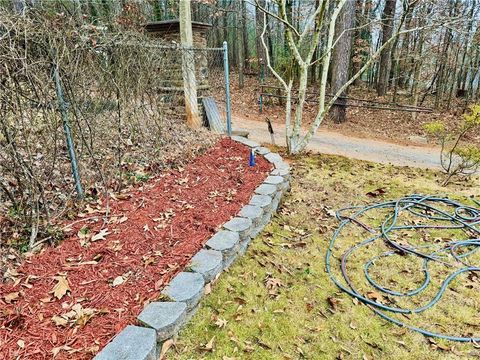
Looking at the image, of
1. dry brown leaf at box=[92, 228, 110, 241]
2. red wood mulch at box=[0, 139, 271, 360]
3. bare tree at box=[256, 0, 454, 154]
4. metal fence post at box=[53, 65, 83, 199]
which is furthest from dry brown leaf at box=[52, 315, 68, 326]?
bare tree at box=[256, 0, 454, 154]

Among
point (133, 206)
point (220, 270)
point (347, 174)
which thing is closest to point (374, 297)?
point (220, 270)

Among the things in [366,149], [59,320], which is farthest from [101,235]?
[366,149]

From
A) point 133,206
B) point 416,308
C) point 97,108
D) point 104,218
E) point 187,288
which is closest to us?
point 187,288

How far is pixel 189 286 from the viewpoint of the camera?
217cm

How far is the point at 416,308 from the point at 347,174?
2.92 metres

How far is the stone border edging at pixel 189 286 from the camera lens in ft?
5.58

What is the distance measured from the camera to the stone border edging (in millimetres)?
1700

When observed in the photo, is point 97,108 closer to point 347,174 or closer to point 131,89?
point 131,89

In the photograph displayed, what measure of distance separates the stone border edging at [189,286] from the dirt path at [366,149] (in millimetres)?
3962

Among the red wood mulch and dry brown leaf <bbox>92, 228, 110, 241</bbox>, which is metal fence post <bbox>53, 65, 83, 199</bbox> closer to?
the red wood mulch

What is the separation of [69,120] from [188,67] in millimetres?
3414

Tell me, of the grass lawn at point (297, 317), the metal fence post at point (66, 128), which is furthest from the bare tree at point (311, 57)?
the metal fence post at point (66, 128)

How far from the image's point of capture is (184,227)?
9.53ft

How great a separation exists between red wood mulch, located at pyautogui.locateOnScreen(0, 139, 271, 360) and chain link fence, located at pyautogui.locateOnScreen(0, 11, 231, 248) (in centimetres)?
36
